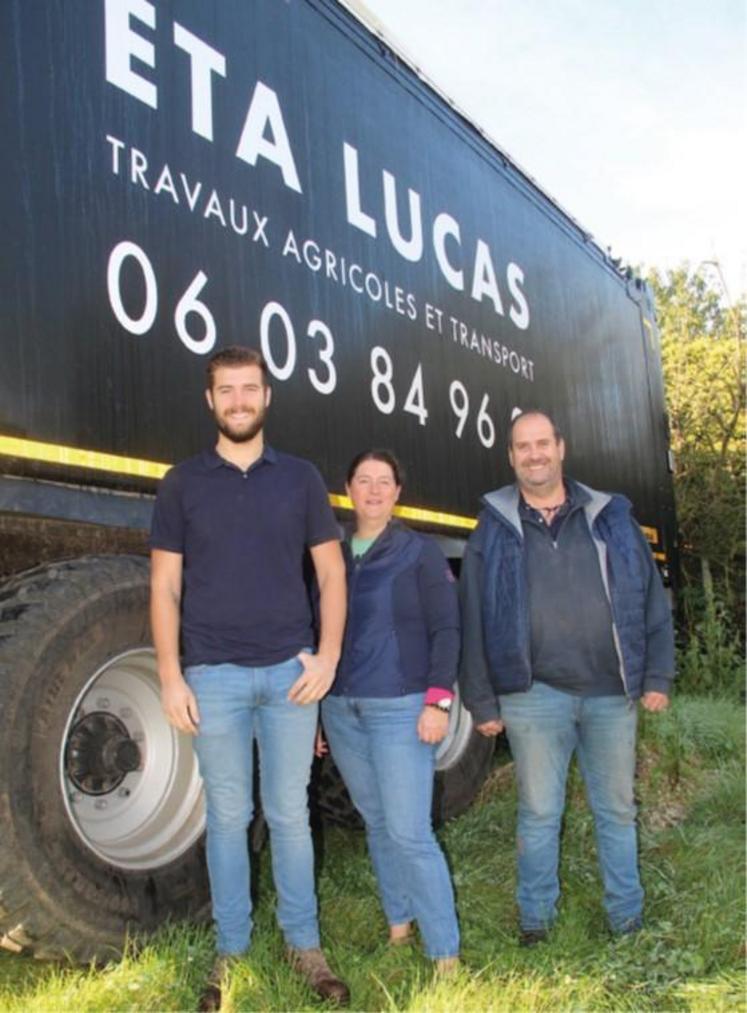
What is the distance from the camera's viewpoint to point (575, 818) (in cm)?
461

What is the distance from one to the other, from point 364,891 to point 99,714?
1.31m

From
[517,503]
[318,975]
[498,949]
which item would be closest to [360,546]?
[517,503]

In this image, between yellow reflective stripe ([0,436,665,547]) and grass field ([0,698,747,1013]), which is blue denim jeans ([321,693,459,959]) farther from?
yellow reflective stripe ([0,436,665,547])

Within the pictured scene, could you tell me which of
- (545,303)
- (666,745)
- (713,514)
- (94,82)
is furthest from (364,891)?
(713,514)

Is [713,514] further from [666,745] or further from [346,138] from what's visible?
[346,138]

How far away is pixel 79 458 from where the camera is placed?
9.52ft

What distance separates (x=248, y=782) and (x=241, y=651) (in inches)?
15.1

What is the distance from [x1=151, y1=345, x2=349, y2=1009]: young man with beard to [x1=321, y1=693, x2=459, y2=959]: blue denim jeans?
241mm

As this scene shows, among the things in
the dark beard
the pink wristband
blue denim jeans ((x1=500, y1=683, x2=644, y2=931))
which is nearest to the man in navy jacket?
blue denim jeans ((x1=500, y1=683, x2=644, y2=931))

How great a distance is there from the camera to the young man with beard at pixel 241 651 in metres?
2.71

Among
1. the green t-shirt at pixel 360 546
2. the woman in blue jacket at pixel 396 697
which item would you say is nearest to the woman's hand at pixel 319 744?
the woman in blue jacket at pixel 396 697

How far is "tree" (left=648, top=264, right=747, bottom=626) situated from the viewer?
39.6ft

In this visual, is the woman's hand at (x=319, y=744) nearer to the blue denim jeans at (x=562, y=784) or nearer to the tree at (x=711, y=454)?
the blue denim jeans at (x=562, y=784)

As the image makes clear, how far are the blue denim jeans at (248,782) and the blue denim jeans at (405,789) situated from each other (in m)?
0.25
